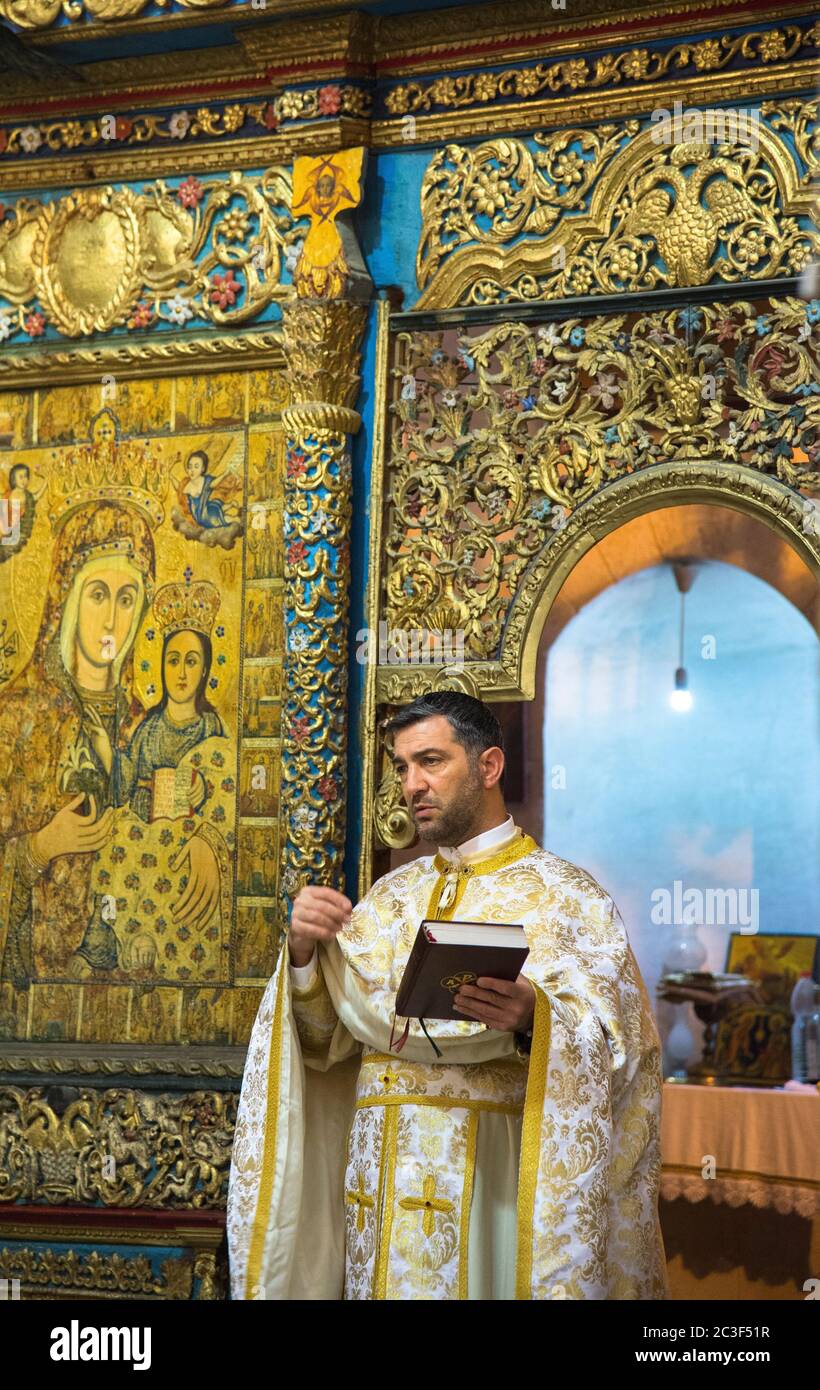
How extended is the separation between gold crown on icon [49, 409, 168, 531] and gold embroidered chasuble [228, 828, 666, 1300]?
2283 mm

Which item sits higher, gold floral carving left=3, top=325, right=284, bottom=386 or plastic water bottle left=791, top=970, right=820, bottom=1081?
gold floral carving left=3, top=325, right=284, bottom=386

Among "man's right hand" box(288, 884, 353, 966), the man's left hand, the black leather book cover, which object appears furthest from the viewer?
"man's right hand" box(288, 884, 353, 966)

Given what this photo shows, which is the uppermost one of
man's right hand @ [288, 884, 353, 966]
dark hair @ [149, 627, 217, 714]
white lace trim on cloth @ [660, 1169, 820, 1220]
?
dark hair @ [149, 627, 217, 714]

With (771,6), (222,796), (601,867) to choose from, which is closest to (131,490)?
(222,796)

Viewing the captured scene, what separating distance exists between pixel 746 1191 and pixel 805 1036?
1.37 m

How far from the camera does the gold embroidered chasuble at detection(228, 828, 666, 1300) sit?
14.7 feet

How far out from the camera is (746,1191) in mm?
6410

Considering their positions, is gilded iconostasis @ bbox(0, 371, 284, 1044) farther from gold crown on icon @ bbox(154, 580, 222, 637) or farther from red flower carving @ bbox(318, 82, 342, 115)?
red flower carving @ bbox(318, 82, 342, 115)

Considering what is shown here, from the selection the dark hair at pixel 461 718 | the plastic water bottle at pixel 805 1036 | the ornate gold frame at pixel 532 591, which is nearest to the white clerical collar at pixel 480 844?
Result: the dark hair at pixel 461 718

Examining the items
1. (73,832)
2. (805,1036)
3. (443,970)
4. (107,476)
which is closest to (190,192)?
(107,476)

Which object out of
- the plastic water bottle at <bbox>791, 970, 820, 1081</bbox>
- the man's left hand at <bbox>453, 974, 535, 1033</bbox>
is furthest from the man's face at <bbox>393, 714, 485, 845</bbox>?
the plastic water bottle at <bbox>791, 970, 820, 1081</bbox>

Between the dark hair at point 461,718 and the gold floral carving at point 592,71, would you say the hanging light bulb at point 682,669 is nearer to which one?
the gold floral carving at point 592,71

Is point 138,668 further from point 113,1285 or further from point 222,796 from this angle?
point 113,1285

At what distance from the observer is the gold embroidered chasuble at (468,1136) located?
14.7 feet
